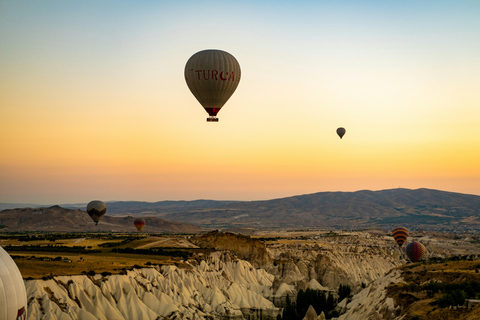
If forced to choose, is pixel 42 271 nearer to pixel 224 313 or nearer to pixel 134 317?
pixel 134 317

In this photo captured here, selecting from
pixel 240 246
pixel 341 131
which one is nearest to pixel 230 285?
pixel 240 246

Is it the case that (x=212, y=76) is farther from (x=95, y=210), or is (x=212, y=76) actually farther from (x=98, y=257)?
(x=95, y=210)

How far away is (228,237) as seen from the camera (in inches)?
4104

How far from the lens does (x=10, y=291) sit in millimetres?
33625

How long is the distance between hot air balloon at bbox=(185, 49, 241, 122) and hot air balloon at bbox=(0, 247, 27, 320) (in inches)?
1394

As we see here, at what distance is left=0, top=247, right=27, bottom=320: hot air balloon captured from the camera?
33.2 m

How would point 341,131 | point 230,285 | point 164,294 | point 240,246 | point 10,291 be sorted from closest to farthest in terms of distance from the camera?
point 10,291 → point 164,294 → point 230,285 → point 240,246 → point 341,131

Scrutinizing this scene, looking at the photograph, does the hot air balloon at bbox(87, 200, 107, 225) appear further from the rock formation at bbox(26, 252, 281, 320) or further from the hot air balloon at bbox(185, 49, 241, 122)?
the hot air balloon at bbox(185, 49, 241, 122)

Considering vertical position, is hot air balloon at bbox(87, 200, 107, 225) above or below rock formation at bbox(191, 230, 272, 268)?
above

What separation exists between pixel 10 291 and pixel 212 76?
3720cm

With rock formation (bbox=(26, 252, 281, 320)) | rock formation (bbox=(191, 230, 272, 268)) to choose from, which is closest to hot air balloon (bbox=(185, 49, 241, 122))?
rock formation (bbox=(26, 252, 281, 320))

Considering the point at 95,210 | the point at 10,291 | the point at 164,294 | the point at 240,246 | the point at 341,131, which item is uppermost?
the point at 341,131

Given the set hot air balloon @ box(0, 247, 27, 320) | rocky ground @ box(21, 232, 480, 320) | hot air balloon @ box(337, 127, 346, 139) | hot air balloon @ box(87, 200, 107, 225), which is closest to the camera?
hot air balloon @ box(0, 247, 27, 320)

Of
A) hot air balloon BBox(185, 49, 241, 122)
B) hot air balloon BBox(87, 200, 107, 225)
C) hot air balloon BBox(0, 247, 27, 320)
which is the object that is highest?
hot air balloon BBox(185, 49, 241, 122)
